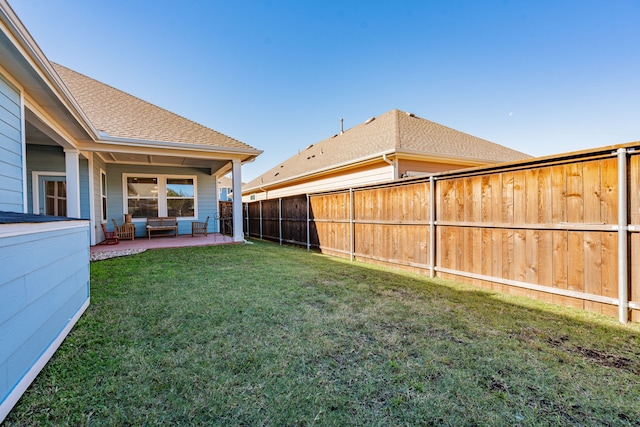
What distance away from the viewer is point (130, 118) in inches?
337

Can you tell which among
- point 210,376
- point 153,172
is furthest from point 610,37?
point 153,172

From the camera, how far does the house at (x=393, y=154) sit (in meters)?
7.96

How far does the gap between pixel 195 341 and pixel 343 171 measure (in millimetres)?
8123

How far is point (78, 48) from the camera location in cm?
835

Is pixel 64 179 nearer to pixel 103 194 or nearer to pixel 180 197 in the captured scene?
pixel 103 194

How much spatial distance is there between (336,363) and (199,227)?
10.1 meters

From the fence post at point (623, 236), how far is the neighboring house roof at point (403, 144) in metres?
4.88

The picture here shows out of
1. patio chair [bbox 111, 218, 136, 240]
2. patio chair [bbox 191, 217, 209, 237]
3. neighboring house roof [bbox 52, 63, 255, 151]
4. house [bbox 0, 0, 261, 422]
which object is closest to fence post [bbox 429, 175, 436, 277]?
house [bbox 0, 0, 261, 422]

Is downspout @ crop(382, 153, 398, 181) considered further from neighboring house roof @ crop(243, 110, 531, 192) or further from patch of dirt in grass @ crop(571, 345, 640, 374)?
patch of dirt in grass @ crop(571, 345, 640, 374)

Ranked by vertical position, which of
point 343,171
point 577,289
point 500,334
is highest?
point 343,171

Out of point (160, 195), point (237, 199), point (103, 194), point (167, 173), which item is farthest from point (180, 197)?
point (237, 199)

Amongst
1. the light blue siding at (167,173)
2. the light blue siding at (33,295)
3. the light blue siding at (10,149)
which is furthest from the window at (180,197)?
the light blue siding at (33,295)

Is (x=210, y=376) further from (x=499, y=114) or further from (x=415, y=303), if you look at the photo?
(x=499, y=114)

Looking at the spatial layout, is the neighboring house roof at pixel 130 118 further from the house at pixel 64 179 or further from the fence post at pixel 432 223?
the fence post at pixel 432 223
